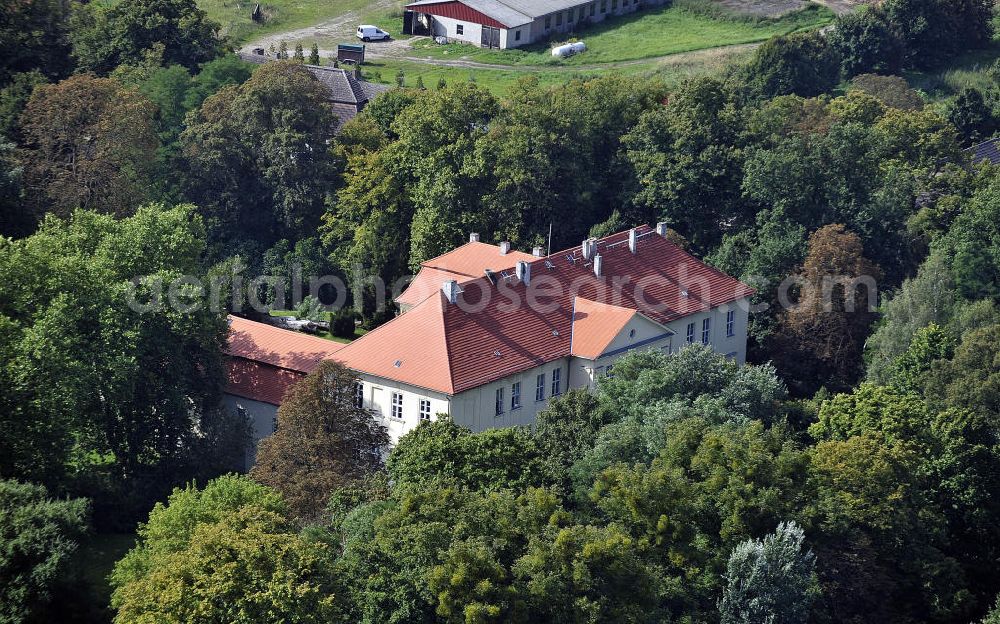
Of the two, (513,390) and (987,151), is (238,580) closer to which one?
(513,390)

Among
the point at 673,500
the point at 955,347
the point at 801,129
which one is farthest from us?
the point at 801,129

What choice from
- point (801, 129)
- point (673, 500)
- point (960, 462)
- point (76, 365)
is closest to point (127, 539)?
point (76, 365)

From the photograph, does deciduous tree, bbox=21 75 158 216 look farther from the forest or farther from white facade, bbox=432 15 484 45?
white facade, bbox=432 15 484 45

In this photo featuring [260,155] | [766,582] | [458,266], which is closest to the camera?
[766,582]

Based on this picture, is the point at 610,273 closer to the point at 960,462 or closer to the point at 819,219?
the point at 819,219

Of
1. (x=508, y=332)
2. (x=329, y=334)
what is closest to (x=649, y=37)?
(x=329, y=334)

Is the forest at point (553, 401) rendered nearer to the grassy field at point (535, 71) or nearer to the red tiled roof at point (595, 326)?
the grassy field at point (535, 71)
